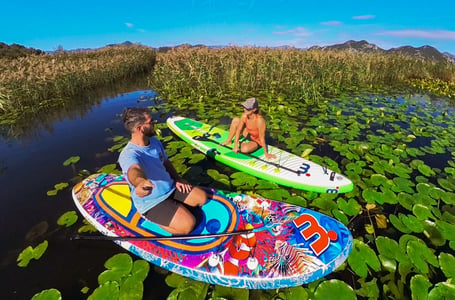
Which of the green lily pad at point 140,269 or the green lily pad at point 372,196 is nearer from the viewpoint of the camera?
the green lily pad at point 140,269

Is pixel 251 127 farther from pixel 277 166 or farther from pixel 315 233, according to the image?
pixel 315 233

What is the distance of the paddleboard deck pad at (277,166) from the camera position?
3789 millimetres

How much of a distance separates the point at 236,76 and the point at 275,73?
2167 mm

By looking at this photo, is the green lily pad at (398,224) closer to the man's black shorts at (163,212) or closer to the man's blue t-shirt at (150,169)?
the man's black shorts at (163,212)

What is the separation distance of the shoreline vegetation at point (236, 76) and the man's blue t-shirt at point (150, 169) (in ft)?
24.8

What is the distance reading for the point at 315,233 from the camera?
8.59 feet

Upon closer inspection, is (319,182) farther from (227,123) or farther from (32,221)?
(32,221)

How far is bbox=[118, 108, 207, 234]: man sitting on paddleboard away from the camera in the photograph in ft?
7.52

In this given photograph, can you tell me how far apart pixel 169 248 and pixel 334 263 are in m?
1.80

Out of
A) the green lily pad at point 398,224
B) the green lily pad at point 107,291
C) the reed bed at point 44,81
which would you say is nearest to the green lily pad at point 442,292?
the green lily pad at point 398,224

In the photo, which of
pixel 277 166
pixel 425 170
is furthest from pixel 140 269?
pixel 425 170

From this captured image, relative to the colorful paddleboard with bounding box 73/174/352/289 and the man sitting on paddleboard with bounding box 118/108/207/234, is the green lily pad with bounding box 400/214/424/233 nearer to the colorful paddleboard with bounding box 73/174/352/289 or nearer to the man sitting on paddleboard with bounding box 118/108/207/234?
the colorful paddleboard with bounding box 73/174/352/289

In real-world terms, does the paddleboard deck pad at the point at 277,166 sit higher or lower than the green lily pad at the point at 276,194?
higher

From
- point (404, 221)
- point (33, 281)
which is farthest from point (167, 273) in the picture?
point (404, 221)
